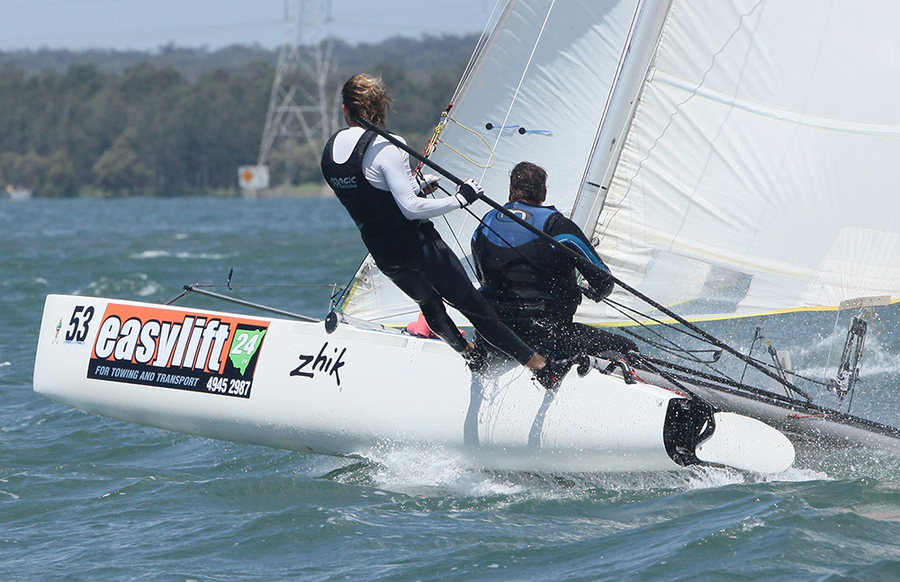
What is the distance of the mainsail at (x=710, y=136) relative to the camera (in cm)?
460

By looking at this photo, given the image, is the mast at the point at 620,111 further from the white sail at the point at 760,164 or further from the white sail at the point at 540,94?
the white sail at the point at 540,94

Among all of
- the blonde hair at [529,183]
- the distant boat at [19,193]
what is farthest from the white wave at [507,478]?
the distant boat at [19,193]

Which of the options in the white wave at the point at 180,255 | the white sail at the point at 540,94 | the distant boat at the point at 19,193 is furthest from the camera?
the distant boat at the point at 19,193

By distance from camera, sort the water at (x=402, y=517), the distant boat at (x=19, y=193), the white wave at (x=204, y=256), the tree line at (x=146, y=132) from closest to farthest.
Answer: the water at (x=402, y=517) < the white wave at (x=204, y=256) < the distant boat at (x=19, y=193) < the tree line at (x=146, y=132)

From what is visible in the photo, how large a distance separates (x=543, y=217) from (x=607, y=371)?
685 mm

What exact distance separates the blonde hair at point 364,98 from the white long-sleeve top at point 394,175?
7 cm

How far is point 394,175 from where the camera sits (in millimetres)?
3879

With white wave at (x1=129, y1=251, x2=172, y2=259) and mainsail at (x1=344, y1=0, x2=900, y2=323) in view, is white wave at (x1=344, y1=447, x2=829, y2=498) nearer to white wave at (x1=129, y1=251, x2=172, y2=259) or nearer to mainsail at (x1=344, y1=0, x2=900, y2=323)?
mainsail at (x1=344, y1=0, x2=900, y2=323)

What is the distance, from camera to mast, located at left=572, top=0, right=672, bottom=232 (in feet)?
15.6

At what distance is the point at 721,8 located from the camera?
4.73 m

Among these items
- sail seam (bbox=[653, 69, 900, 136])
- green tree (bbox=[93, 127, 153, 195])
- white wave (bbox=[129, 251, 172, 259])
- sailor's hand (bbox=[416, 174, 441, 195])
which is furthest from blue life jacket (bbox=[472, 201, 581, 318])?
green tree (bbox=[93, 127, 153, 195])

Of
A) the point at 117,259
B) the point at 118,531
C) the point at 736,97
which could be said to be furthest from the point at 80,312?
the point at 117,259

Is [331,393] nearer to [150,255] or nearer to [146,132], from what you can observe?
[150,255]

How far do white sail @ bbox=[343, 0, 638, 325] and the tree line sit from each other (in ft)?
198
